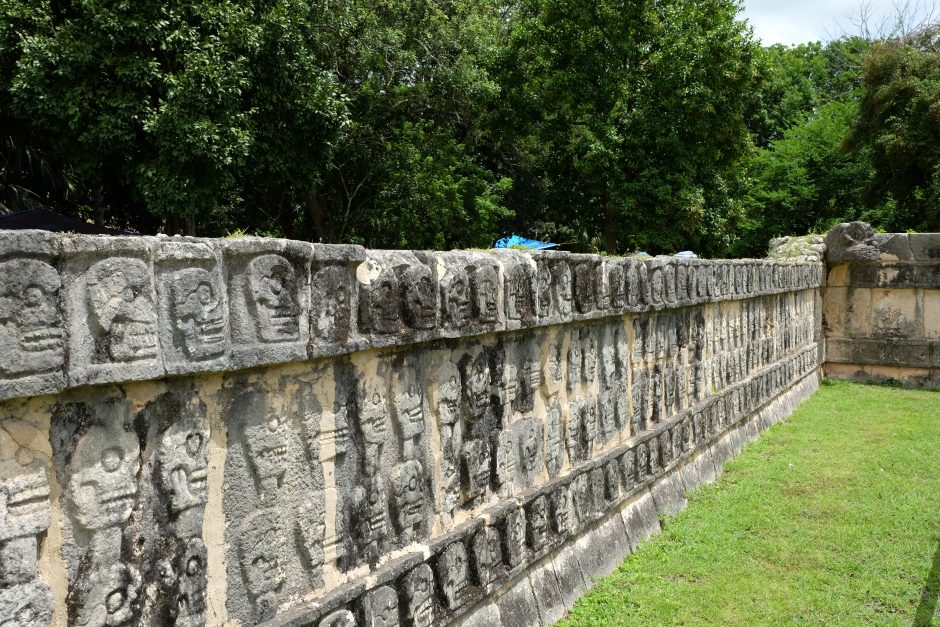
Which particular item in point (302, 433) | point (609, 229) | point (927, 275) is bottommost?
point (927, 275)

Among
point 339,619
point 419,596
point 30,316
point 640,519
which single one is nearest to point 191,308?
point 30,316

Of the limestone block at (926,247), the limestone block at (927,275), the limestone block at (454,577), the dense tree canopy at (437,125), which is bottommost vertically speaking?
the limestone block at (454,577)

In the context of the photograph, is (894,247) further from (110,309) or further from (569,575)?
(110,309)

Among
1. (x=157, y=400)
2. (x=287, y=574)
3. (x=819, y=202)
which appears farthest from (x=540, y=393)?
(x=819, y=202)

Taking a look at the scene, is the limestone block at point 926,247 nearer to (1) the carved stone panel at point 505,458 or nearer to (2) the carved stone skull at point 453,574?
(1) the carved stone panel at point 505,458

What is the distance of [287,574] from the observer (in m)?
2.17

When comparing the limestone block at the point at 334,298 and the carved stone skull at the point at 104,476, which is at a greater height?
the limestone block at the point at 334,298

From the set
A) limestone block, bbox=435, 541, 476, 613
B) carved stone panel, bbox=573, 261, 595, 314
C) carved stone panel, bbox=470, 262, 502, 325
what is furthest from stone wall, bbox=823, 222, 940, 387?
limestone block, bbox=435, 541, 476, 613

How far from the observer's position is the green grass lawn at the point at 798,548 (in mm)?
3676

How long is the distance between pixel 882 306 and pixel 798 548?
24.8ft

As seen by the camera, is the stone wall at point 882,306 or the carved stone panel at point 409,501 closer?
the carved stone panel at point 409,501

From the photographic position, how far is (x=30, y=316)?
4.98ft

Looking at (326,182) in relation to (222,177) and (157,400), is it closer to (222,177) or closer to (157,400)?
(222,177)

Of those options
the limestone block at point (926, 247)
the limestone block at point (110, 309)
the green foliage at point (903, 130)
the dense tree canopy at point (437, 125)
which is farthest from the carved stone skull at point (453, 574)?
the green foliage at point (903, 130)
